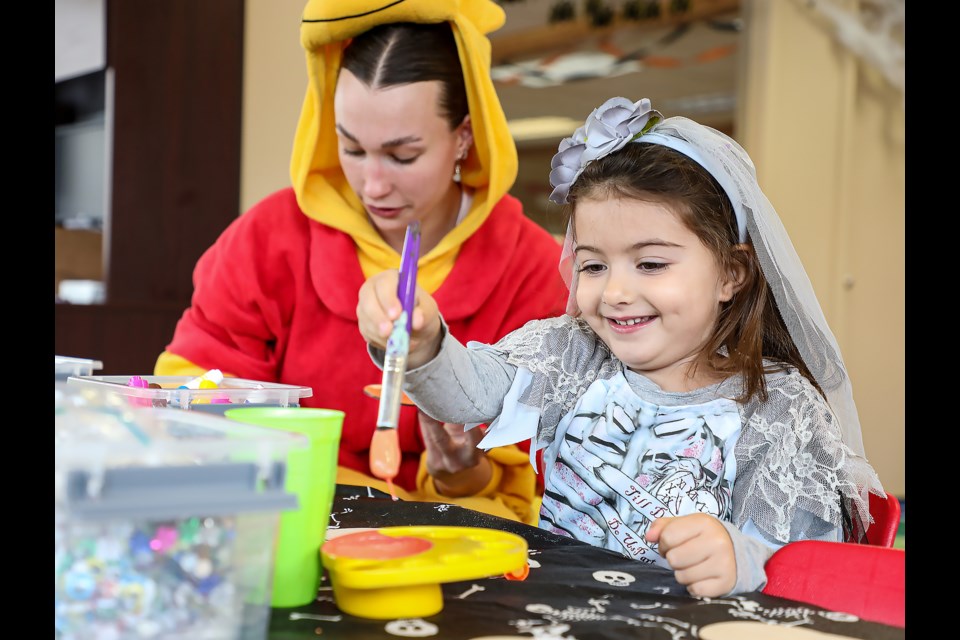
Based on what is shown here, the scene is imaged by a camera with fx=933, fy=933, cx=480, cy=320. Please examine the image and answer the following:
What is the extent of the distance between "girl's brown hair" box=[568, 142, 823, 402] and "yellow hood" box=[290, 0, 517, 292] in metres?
0.47

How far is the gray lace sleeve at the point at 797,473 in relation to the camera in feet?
3.10

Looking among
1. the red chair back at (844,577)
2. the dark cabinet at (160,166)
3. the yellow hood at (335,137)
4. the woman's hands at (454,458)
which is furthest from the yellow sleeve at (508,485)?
the dark cabinet at (160,166)

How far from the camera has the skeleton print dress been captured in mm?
958

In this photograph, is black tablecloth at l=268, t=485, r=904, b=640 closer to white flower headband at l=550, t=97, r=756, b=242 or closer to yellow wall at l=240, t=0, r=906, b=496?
white flower headband at l=550, t=97, r=756, b=242

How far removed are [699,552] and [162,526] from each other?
429mm

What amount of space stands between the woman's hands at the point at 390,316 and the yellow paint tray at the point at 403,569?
6.8 inches

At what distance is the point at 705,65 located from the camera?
4.49 m

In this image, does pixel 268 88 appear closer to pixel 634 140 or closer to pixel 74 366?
pixel 634 140

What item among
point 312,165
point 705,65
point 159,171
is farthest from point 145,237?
point 705,65

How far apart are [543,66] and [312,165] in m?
3.29

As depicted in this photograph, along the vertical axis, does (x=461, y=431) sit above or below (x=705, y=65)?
below

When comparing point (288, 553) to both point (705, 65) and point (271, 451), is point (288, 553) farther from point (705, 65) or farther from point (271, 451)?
point (705, 65)

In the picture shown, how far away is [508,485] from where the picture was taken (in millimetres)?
1528

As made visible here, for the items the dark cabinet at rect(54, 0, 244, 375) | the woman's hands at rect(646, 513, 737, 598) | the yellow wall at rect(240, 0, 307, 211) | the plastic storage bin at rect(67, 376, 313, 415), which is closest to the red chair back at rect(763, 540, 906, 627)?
the woman's hands at rect(646, 513, 737, 598)
